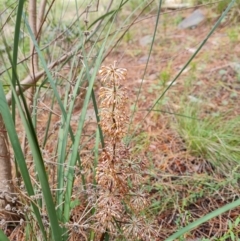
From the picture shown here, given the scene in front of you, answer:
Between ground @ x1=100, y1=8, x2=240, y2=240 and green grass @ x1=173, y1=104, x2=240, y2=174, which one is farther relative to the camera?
green grass @ x1=173, y1=104, x2=240, y2=174

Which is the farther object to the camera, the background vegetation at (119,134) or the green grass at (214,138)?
the green grass at (214,138)

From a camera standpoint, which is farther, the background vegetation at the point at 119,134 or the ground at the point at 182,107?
the ground at the point at 182,107

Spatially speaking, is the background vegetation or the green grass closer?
the background vegetation

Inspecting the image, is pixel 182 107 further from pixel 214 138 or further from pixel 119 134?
pixel 119 134

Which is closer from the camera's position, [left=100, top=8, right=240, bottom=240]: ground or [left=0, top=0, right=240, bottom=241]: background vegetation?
[left=0, top=0, right=240, bottom=241]: background vegetation

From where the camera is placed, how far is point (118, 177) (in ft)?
2.59

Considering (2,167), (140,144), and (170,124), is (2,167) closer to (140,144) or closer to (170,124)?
(140,144)

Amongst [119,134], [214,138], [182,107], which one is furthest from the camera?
[182,107]

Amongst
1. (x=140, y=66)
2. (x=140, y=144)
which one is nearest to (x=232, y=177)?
(x=140, y=144)

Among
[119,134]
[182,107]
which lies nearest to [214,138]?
[182,107]

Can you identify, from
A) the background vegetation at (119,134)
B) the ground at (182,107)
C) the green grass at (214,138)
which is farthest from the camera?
the green grass at (214,138)

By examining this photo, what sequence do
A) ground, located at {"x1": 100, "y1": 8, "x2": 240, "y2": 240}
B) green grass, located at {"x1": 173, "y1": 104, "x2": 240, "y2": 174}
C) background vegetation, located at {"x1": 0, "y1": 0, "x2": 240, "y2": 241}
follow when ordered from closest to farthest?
background vegetation, located at {"x1": 0, "y1": 0, "x2": 240, "y2": 241}
ground, located at {"x1": 100, "y1": 8, "x2": 240, "y2": 240}
green grass, located at {"x1": 173, "y1": 104, "x2": 240, "y2": 174}

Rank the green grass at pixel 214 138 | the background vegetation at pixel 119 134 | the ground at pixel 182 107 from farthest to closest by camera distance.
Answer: the green grass at pixel 214 138 < the ground at pixel 182 107 < the background vegetation at pixel 119 134

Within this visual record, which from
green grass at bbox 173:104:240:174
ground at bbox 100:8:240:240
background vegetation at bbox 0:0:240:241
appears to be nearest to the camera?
background vegetation at bbox 0:0:240:241
